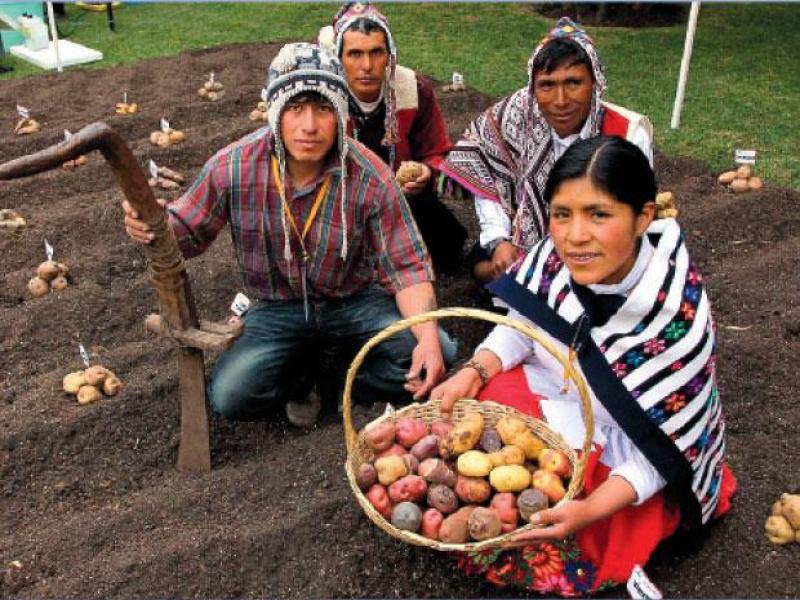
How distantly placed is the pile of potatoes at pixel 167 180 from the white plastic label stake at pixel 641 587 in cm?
333

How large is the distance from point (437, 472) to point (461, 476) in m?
0.06

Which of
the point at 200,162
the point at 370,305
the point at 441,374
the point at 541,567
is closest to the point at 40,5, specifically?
the point at 200,162

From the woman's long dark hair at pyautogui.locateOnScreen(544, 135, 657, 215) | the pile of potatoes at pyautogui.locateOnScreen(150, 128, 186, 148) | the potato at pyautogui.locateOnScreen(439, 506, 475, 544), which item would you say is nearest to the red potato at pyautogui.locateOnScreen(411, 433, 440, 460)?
the potato at pyautogui.locateOnScreen(439, 506, 475, 544)

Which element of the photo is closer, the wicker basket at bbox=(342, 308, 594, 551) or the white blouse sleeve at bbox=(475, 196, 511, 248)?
the wicker basket at bbox=(342, 308, 594, 551)

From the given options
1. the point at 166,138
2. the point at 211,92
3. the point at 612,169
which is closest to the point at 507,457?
the point at 612,169

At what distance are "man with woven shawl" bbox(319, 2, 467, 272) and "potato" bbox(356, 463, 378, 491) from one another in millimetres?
1512

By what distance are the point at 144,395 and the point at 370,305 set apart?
2.79 feet

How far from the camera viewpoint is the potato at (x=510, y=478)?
1.95m

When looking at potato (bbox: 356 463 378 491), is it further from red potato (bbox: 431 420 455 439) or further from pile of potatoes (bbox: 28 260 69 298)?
pile of potatoes (bbox: 28 260 69 298)

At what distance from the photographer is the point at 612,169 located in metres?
1.78

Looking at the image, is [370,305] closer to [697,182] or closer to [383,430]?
[383,430]

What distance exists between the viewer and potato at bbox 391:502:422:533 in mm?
1909

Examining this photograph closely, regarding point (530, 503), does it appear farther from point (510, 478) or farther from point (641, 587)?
point (641, 587)

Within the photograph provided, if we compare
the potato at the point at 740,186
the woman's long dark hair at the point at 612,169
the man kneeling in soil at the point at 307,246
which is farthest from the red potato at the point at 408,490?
the potato at the point at 740,186
